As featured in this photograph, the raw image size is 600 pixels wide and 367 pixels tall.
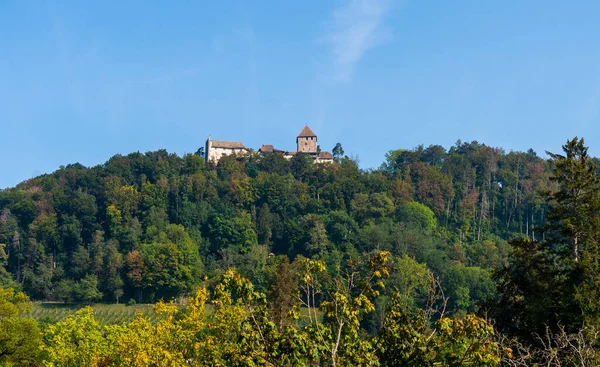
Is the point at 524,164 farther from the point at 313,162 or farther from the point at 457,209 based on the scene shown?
the point at 313,162

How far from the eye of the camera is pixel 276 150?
119625mm

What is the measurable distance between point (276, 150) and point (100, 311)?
5157 centimetres

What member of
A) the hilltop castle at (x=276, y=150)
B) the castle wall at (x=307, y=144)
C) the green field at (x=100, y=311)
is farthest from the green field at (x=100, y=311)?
the castle wall at (x=307, y=144)

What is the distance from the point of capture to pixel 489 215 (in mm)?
100125

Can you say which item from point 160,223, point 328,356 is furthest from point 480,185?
point 328,356

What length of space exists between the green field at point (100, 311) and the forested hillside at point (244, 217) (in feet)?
5.94

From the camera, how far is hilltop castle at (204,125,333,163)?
116938mm

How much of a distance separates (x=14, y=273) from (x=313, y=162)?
4842 centimetres

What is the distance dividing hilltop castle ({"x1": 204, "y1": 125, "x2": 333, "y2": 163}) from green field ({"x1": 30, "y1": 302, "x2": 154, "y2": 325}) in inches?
1599

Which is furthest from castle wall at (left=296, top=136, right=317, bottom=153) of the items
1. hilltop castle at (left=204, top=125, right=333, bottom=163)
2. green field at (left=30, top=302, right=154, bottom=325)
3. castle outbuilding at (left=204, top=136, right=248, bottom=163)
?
green field at (left=30, top=302, right=154, bottom=325)

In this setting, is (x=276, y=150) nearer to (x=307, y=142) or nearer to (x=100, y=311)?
(x=307, y=142)

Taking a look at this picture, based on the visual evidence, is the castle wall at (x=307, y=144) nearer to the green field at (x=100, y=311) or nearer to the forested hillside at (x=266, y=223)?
the forested hillside at (x=266, y=223)

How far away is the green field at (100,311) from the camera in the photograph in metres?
72.2

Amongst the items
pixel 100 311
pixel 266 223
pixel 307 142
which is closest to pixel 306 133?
pixel 307 142
